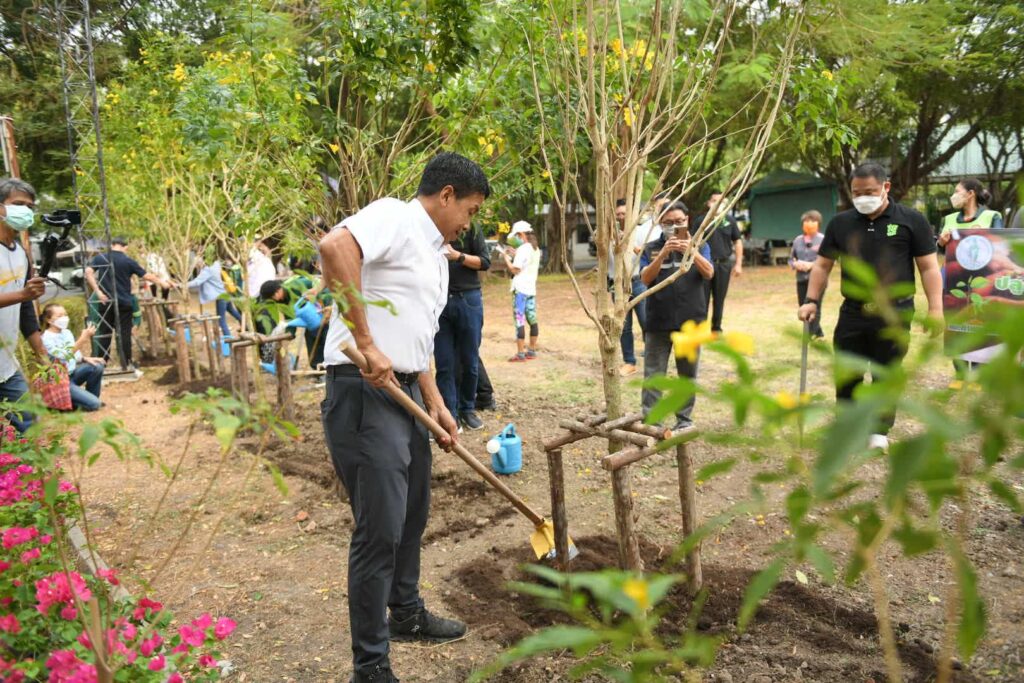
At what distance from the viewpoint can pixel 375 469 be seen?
2707 millimetres

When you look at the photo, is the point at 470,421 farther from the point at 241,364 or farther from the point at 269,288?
the point at 269,288

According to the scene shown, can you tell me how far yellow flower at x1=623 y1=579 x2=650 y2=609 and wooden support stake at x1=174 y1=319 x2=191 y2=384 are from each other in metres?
9.05

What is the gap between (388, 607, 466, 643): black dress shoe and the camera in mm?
3236

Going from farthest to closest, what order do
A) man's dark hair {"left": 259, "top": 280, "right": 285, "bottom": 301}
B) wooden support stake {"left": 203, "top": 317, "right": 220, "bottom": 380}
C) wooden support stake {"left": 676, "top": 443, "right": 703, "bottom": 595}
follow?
1. wooden support stake {"left": 203, "top": 317, "right": 220, "bottom": 380}
2. man's dark hair {"left": 259, "top": 280, "right": 285, "bottom": 301}
3. wooden support stake {"left": 676, "top": 443, "right": 703, "bottom": 595}

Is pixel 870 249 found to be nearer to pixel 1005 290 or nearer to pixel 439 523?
pixel 1005 290

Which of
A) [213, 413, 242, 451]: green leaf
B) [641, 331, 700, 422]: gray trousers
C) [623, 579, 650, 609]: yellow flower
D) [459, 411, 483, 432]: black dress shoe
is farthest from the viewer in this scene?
[459, 411, 483, 432]: black dress shoe

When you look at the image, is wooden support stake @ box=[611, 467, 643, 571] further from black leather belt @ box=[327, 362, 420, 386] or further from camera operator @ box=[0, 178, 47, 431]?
camera operator @ box=[0, 178, 47, 431]

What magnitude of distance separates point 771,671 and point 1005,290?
3.21 meters

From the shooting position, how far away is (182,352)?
364 inches

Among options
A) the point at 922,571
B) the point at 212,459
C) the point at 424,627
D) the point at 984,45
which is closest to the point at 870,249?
the point at 922,571

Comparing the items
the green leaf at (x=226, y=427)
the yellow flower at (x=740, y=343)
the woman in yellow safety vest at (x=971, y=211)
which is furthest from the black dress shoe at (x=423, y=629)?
the woman in yellow safety vest at (x=971, y=211)

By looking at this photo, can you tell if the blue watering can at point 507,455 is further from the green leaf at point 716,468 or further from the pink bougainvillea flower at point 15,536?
the green leaf at point 716,468

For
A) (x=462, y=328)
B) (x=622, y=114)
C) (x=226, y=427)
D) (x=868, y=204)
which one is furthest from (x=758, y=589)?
(x=462, y=328)

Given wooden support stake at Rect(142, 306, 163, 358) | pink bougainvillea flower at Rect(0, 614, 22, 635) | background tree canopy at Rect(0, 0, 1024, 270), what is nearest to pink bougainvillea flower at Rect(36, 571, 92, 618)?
pink bougainvillea flower at Rect(0, 614, 22, 635)
